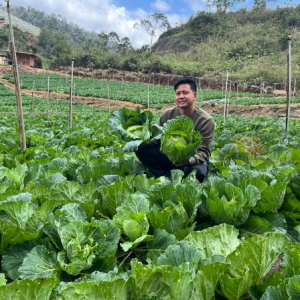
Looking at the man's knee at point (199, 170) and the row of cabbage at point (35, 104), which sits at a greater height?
the row of cabbage at point (35, 104)

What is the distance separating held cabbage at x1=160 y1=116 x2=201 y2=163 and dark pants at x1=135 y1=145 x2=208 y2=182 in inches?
10.5

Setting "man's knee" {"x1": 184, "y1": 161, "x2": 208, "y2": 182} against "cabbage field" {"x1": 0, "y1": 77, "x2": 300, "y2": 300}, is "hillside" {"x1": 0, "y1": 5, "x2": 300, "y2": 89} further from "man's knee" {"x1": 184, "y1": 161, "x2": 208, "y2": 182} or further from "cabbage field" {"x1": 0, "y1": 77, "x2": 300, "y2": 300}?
"cabbage field" {"x1": 0, "y1": 77, "x2": 300, "y2": 300}

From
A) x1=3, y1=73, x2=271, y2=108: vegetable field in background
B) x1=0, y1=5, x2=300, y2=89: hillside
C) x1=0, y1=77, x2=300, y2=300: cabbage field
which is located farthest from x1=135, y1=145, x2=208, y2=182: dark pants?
x1=0, y1=5, x2=300, y2=89: hillside

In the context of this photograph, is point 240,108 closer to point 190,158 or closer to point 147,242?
point 190,158

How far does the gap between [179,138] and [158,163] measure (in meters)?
0.50

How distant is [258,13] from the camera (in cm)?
8000

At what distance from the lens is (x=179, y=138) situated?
8.36 ft

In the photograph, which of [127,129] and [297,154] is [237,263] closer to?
[127,129]

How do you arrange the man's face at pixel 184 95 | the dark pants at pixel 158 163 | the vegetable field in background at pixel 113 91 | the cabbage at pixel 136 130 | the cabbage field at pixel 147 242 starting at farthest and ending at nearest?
the vegetable field in background at pixel 113 91
the man's face at pixel 184 95
the dark pants at pixel 158 163
the cabbage at pixel 136 130
the cabbage field at pixel 147 242

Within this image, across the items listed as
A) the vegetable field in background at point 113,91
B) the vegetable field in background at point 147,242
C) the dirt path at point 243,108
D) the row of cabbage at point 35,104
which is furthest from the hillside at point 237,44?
the vegetable field in background at point 147,242

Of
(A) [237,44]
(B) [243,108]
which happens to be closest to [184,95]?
(B) [243,108]

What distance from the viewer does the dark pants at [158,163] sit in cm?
282

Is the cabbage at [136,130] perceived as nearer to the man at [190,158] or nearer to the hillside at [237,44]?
the man at [190,158]

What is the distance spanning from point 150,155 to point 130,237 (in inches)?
51.7
